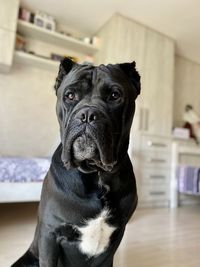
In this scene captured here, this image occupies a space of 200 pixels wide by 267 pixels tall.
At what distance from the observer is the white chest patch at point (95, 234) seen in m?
0.66

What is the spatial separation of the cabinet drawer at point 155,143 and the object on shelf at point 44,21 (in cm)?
156

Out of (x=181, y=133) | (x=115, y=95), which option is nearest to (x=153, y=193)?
(x=181, y=133)

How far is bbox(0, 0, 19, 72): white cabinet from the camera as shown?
2215 mm

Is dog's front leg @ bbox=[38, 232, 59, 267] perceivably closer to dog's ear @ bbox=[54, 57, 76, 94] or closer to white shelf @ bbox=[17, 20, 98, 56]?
dog's ear @ bbox=[54, 57, 76, 94]

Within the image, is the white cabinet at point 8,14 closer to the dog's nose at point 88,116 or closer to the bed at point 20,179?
the bed at point 20,179

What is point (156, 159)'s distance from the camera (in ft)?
9.03

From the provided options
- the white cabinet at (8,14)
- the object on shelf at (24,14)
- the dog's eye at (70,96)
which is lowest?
the dog's eye at (70,96)

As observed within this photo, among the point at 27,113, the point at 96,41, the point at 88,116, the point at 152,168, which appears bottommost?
the point at 152,168

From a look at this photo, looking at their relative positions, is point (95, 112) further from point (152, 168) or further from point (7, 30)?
point (152, 168)

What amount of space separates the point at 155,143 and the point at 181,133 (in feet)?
1.47

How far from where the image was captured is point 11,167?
164 centimetres

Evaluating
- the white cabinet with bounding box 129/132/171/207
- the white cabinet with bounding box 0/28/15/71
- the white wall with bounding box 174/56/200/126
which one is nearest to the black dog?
the white cabinet with bounding box 0/28/15/71

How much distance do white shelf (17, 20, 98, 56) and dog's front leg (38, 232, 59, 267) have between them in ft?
7.53

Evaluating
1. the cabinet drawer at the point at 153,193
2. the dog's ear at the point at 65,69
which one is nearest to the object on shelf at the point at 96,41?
the cabinet drawer at the point at 153,193
